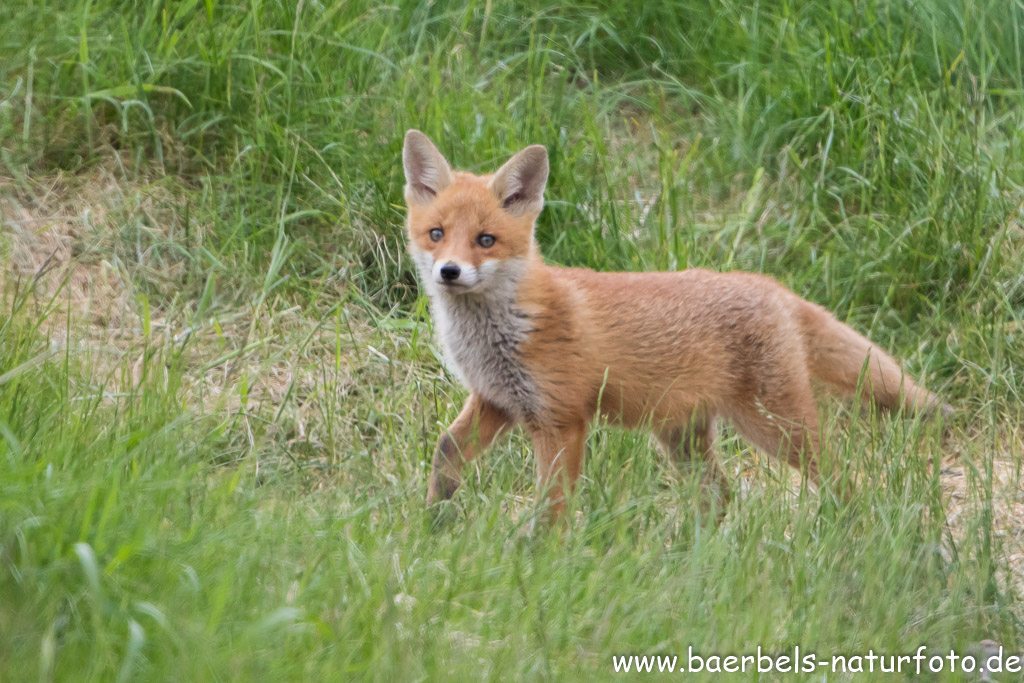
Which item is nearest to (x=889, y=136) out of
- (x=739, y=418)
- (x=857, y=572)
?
(x=739, y=418)

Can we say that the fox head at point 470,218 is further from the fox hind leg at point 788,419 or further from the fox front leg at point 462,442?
the fox hind leg at point 788,419

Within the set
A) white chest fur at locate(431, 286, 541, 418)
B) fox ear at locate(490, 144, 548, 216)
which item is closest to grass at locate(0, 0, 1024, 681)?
white chest fur at locate(431, 286, 541, 418)

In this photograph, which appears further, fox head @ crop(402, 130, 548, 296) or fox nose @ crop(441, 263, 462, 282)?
fox head @ crop(402, 130, 548, 296)

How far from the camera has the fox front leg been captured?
12.7ft

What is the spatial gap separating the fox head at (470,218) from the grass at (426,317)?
715 mm

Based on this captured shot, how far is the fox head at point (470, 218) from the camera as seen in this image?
3.87 metres

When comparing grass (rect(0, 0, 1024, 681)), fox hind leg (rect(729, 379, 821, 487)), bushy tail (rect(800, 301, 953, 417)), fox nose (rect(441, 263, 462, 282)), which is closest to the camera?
grass (rect(0, 0, 1024, 681))

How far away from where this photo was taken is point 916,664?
9.04 ft

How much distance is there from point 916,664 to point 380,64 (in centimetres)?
423

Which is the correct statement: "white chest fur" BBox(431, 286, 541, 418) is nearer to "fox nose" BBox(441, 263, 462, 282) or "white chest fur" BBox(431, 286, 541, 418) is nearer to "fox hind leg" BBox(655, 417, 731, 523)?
"fox nose" BBox(441, 263, 462, 282)

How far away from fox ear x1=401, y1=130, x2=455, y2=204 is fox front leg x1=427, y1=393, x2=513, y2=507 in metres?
0.86

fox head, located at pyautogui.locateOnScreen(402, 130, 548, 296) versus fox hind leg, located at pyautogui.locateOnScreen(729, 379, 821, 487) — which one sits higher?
fox head, located at pyautogui.locateOnScreen(402, 130, 548, 296)

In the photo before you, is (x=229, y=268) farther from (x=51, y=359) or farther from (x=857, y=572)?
(x=857, y=572)

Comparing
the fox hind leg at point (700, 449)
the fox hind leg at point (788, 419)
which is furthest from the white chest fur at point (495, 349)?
the fox hind leg at point (788, 419)
